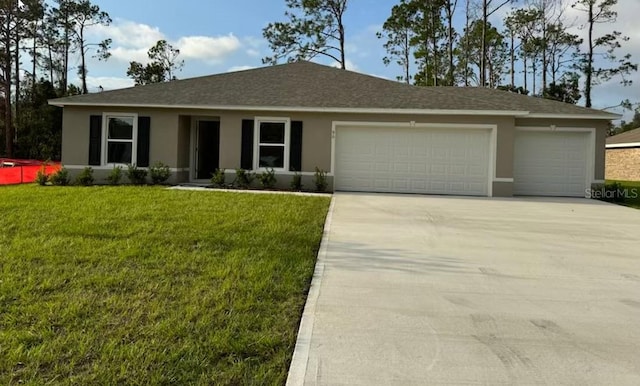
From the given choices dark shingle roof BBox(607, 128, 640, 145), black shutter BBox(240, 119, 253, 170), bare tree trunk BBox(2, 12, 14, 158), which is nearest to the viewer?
black shutter BBox(240, 119, 253, 170)

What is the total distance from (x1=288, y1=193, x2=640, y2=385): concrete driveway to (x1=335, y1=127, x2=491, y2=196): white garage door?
5.33 metres

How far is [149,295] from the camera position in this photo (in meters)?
4.03

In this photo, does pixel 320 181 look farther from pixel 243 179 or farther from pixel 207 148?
pixel 207 148

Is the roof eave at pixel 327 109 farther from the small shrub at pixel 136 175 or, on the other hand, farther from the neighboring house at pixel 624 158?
the neighboring house at pixel 624 158

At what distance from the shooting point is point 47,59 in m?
39.6

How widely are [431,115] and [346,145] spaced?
2.57m

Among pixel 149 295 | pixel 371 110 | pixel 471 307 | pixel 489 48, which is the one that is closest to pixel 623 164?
pixel 489 48

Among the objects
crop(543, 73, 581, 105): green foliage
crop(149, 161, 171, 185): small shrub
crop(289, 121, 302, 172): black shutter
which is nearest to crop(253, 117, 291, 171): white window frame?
crop(289, 121, 302, 172): black shutter

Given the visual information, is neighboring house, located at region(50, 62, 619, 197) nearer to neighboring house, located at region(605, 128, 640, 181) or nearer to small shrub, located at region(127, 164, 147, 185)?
small shrub, located at region(127, 164, 147, 185)

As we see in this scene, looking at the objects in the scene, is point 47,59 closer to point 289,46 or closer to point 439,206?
point 289,46

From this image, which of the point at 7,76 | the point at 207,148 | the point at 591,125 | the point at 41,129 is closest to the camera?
the point at 591,125

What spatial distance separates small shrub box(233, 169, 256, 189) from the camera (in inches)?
526

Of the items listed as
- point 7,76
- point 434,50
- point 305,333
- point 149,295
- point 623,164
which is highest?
point 434,50

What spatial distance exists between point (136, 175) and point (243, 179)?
3134 mm
